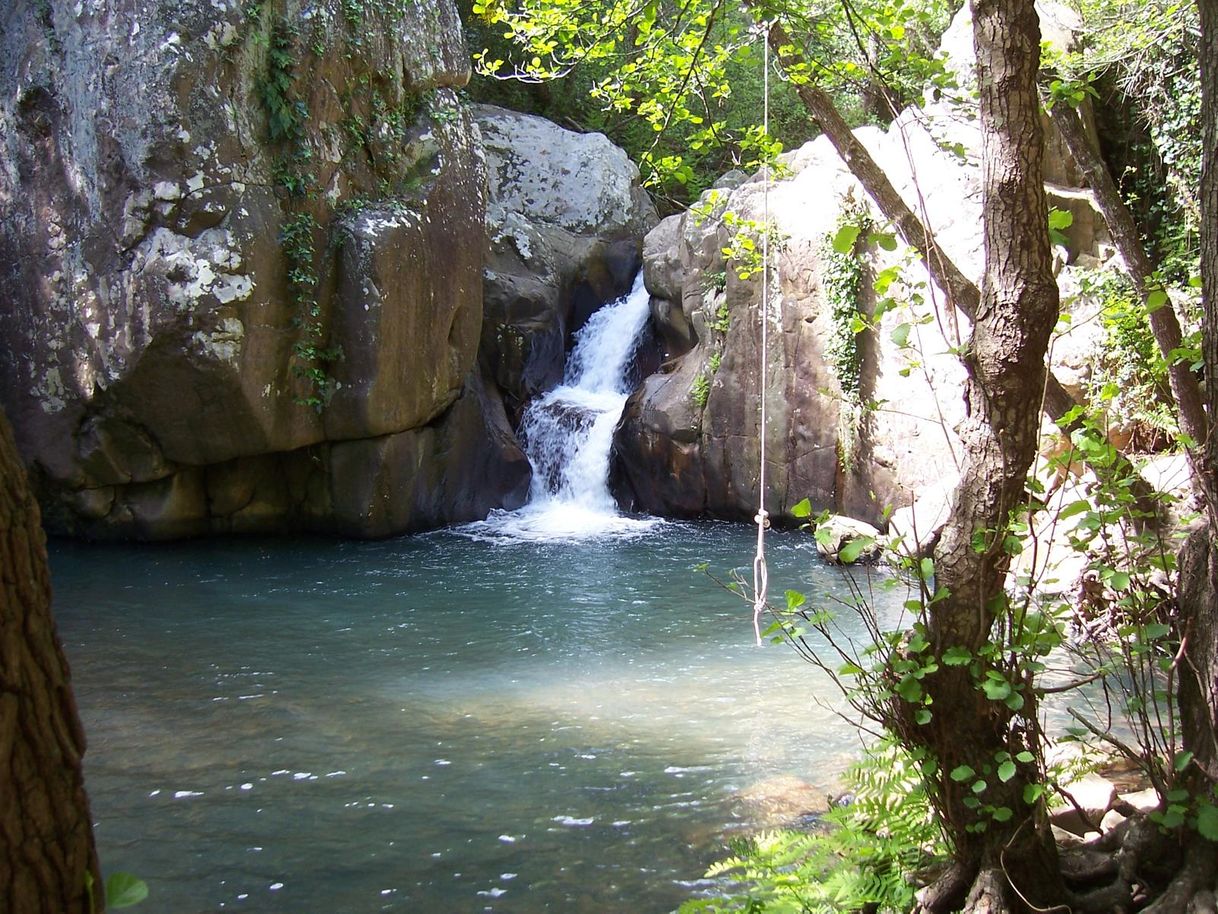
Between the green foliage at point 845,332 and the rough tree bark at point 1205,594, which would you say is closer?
the rough tree bark at point 1205,594

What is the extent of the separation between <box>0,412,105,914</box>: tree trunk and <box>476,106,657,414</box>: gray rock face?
15.9m

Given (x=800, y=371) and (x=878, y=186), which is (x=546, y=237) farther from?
(x=878, y=186)

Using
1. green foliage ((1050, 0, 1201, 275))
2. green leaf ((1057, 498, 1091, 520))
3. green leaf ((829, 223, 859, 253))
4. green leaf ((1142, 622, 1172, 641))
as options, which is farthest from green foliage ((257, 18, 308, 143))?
green leaf ((1142, 622, 1172, 641))

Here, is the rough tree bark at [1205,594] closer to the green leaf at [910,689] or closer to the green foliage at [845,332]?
the green leaf at [910,689]

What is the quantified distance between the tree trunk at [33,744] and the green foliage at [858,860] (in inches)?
95.1

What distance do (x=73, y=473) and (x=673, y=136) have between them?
15.8 metres

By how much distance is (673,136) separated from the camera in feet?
80.2

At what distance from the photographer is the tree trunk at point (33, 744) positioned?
1.71 metres

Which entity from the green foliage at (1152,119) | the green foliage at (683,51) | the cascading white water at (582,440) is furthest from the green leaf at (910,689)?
the cascading white water at (582,440)

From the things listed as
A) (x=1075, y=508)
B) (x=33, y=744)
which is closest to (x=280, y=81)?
(x=1075, y=508)

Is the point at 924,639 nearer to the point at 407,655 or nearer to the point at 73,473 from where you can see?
the point at 407,655

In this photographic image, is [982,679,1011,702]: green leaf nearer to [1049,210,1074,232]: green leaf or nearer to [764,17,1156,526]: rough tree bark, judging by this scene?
[764,17,1156,526]: rough tree bark

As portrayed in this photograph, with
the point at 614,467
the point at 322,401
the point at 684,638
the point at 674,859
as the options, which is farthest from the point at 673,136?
the point at 674,859

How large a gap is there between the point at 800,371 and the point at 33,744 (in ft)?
42.1
